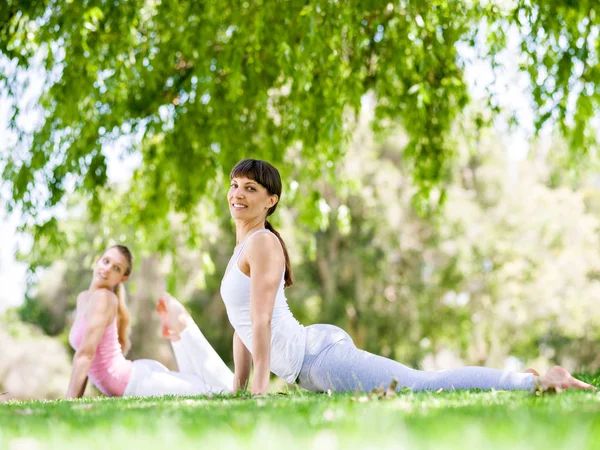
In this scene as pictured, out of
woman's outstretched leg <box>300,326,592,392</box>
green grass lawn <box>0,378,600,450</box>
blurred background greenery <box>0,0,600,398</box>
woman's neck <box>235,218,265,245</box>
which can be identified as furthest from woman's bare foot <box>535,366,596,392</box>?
blurred background greenery <box>0,0,600,398</box>

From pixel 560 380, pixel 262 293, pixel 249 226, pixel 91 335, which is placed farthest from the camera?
pixel 91 335

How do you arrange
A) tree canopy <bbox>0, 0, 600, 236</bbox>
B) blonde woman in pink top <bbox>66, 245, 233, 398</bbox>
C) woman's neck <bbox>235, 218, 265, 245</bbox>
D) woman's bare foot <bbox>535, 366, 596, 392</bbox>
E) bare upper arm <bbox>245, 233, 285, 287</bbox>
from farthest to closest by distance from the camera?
tree canopy <bbox>0, 0, 600, 236</bbox> → blonde woman in pink top <bbox>66, 245, 233, 398</bbox> → woman's neck <bbox>235, 218, 265, 245</bbox> → bare upper arm <bbox>245, 233, 285, 287</bbox> → woman's bare foot <bbox>535, 366, 596, 392</bbox>

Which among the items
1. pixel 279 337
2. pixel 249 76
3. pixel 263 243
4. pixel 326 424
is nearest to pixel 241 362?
pixel 279 337

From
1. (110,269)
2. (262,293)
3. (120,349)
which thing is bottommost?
(120,349)

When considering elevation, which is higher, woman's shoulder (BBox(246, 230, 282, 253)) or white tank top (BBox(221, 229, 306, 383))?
woman's shoulder (BBox(246, 230, 282, 253))

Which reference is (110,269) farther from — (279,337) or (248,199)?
(279,337)

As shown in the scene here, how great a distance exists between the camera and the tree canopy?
21.9 feet

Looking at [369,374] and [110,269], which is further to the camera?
[110,269]

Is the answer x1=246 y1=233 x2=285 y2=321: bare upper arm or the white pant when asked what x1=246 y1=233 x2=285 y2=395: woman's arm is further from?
the white pant

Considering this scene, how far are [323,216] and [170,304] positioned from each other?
3.23m

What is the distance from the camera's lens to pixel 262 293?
393cm

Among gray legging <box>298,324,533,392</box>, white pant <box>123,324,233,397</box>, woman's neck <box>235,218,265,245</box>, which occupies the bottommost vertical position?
white pant <box>123,324,233,397</box>

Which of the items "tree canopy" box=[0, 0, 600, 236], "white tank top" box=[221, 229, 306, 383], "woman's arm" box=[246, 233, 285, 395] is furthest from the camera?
"tree canopy" box=[0, 0, 600, 236]

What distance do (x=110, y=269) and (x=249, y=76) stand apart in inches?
94.2
